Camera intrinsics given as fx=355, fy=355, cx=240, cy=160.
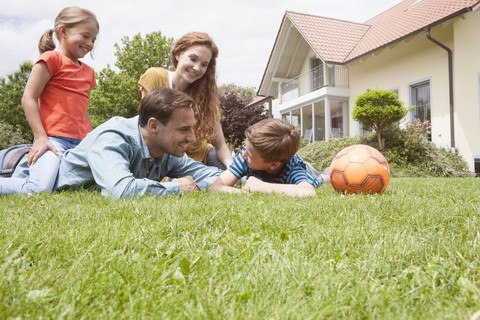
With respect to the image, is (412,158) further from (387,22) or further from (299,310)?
(299,310)

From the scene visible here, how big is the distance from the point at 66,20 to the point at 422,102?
13432 mm

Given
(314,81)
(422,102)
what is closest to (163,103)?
(422,102)

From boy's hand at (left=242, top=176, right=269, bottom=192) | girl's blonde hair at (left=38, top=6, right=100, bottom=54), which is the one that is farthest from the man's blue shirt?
girl's blonde hair at (left=38, top=6, right=100, bottom=54)

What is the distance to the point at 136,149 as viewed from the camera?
11.6 feet

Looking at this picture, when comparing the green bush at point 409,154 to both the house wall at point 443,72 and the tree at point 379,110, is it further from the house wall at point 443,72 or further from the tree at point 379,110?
the house wall at point 443,72

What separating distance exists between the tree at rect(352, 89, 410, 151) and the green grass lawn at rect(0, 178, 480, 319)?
10701 millimetres

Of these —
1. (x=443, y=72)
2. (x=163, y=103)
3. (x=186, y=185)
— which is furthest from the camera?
(x=443, y=72)

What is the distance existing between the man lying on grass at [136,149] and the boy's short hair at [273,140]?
0.66 meters

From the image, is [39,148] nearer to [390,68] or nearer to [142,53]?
[390,68]

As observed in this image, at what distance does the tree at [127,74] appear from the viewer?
28.3 meters

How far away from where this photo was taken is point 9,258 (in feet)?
4.50

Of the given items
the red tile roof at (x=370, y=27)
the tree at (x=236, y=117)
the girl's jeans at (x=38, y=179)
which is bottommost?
the girl's jeans at (x=38, y=179)

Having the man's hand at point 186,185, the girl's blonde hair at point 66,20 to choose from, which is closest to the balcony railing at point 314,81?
the girl's blonde hair at point 66,20

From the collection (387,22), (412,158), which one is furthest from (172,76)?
(387,22)
